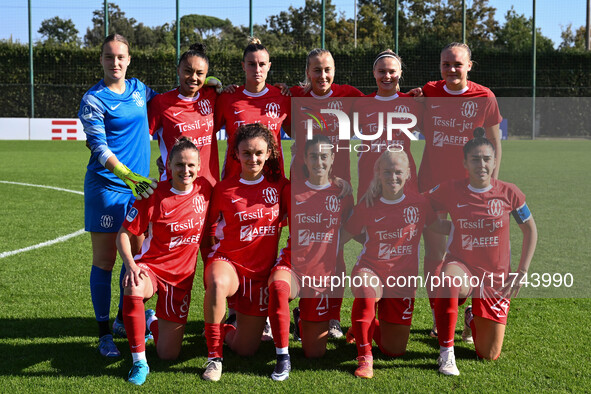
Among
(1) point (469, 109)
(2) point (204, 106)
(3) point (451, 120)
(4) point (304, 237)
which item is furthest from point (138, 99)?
(1) point (469, 109)

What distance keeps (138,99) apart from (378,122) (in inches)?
57.8

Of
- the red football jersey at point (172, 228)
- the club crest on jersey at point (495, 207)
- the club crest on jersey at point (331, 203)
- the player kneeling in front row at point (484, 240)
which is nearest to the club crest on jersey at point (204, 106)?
the red football jersey at point (172, 228)

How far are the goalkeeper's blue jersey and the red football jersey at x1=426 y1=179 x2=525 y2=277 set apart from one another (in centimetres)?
181

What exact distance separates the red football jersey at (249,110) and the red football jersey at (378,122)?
19.4 inches

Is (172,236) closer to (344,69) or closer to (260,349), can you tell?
(260,349)

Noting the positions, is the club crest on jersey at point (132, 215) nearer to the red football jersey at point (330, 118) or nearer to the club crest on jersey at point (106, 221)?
the club crest on jersey at point (106, 221)

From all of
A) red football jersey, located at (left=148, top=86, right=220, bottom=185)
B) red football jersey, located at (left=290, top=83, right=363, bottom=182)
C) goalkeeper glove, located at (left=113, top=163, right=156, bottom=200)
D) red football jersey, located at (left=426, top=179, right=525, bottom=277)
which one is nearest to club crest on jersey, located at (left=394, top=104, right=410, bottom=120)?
red football jersey, located at (left=290, top=83, right=363, bottom=182)

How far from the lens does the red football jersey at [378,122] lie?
12.6 feet

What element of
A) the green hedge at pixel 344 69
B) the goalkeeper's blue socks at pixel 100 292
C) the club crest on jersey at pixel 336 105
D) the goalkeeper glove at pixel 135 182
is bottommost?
the goalkeeper's blue socks at pixel 100 292

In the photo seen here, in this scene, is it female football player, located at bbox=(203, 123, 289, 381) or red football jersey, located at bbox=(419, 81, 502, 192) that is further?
red football jersey, located at bbox=(419, 81, 502, 192)

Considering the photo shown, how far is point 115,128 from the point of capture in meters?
3.71

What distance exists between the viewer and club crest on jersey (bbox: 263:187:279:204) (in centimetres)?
352

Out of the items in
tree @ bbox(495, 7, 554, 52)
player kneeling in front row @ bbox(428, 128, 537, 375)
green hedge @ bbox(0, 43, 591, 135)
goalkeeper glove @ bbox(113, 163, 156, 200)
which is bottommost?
player kneeling in front row @ bbox(428, 128, 537, 375)

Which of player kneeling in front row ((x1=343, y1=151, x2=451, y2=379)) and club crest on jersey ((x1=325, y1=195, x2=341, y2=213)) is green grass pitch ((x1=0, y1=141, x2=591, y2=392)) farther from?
club crest on jersey ((x1=325, y1=195, x2=341, y2=213))
